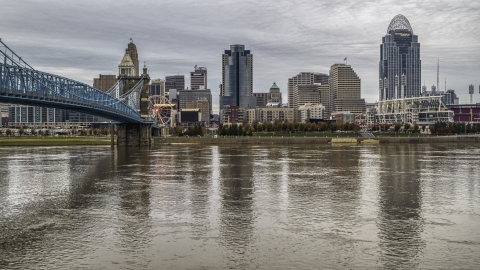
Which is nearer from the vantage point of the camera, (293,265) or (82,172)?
(293,265)

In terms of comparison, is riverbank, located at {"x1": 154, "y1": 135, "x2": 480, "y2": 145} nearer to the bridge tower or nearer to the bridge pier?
the bridge tower

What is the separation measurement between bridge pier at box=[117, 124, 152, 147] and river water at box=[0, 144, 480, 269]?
57.8 m

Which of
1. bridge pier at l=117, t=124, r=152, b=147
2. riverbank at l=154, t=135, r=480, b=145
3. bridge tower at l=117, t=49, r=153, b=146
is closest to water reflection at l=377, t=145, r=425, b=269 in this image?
riverbank at l=154, t=135, r=480, b=145

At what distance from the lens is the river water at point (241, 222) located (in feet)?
52.7

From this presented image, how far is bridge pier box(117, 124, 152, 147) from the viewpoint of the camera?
314ft

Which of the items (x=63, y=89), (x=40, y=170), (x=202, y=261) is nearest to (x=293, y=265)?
(x=202, y=261)

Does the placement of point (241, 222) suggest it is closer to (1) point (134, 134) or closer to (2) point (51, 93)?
(2) point (51, 93)

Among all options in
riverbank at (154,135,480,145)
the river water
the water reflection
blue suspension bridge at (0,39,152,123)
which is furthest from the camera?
riverbank at (154,135,480,145)

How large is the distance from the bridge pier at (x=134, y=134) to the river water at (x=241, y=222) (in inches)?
2277

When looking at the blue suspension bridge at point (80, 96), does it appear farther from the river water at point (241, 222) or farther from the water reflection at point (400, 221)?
the water reflection at point (400, 221)

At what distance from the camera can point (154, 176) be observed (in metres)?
38.6

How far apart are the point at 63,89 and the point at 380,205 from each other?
48907 mm

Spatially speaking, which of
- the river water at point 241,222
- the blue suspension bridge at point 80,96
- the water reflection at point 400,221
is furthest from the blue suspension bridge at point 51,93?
the water reflection at point 400,221

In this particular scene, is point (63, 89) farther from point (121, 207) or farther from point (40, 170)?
point (121, 207)
